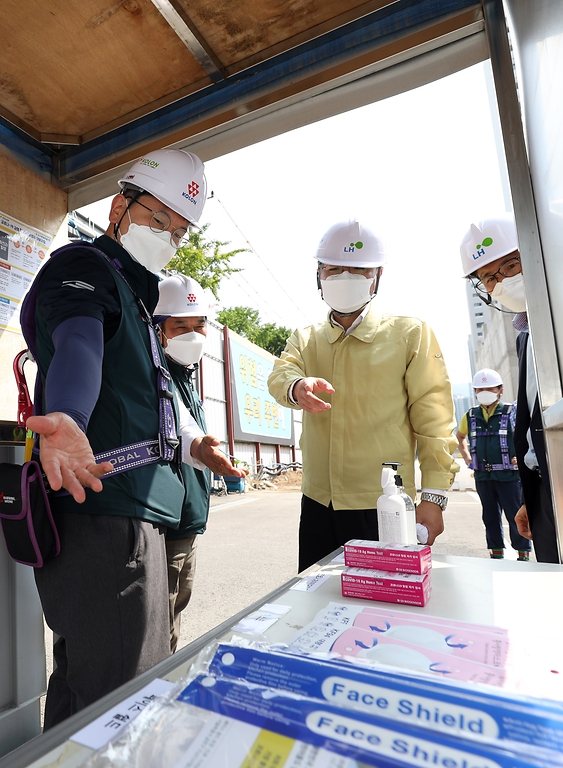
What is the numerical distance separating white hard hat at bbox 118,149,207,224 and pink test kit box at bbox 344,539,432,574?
57.5 inches

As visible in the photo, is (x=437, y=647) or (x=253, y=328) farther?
(x=253, y=328)

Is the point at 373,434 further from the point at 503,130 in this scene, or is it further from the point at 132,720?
the point at 132,720

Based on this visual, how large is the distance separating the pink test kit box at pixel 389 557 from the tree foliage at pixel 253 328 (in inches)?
1089

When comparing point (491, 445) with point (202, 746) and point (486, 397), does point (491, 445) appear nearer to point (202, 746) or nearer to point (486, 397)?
point (486, 397)

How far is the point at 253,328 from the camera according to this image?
105ft

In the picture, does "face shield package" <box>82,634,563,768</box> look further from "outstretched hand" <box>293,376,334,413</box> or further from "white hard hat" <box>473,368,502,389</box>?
"white hard hat" <box>473,368,502,389</box>

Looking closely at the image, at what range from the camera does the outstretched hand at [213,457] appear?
1.87 metres

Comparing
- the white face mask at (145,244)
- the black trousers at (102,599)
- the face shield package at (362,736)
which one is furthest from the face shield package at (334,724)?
the white face mask at (145,244)

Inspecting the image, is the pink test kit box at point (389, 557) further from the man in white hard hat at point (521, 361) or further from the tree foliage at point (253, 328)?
the tree foliage at point (253, 328)

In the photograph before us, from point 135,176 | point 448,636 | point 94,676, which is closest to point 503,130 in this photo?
point 135,176

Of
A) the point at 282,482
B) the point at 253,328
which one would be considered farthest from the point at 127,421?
the point at 253,328

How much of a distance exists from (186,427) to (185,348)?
938 millimetres

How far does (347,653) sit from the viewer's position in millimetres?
772

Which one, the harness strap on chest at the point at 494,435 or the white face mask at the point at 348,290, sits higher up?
the white face mask at the point at 348,290
